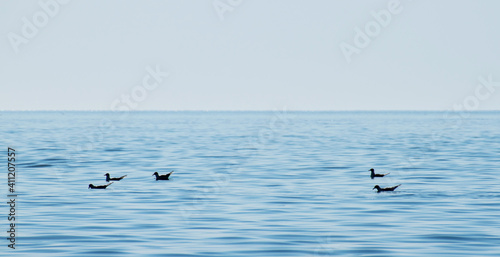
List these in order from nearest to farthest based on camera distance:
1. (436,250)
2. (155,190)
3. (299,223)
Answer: (436,250)
(299,223)
(155,190)

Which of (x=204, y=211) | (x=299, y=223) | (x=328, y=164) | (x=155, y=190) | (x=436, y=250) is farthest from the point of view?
(x=328, y=164)

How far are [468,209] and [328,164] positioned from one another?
1691cm

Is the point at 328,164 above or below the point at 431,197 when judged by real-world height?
above

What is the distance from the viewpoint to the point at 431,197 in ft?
83.3

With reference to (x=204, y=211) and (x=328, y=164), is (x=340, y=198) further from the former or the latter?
(x=328, y=164)

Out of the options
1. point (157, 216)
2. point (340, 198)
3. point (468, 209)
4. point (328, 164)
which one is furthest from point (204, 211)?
point (328, 164)

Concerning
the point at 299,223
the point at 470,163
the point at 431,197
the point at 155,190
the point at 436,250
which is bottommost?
the point at 436,250

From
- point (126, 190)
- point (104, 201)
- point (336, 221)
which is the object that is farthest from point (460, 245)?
point (126, 190)

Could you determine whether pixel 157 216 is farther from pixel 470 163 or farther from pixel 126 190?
pixel 470 163

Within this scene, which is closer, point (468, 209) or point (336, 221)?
point (336, 221)

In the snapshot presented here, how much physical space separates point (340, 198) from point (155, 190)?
20.6 ft

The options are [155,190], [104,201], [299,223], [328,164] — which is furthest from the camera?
[328,164]

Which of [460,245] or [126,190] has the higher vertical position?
[126,190]

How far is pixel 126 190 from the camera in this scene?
91.4 feet
